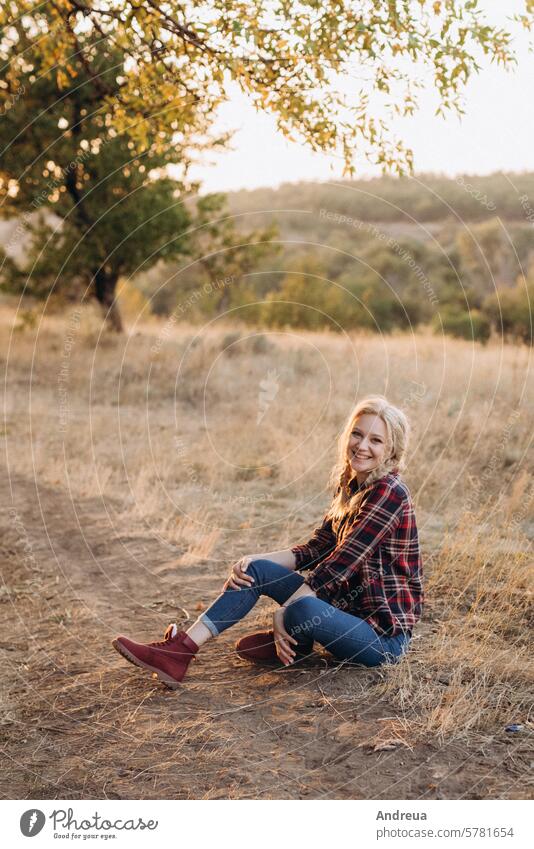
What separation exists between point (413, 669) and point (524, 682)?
1.75 ft

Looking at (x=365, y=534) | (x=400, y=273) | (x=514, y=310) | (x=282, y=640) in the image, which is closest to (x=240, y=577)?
(x=282, y=640)

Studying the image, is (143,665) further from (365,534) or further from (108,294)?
(108,294)

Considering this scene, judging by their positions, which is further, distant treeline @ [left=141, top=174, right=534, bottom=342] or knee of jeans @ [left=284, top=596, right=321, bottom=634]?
distant treeline @ [left=141, top=174, right=534, bottom=342]

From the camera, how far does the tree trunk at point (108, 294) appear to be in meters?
16.2

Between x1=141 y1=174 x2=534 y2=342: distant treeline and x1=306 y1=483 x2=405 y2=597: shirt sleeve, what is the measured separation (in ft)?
39.6

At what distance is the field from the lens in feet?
12.1

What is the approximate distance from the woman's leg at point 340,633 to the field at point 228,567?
10 cm

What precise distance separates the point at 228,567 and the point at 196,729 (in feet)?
7.98

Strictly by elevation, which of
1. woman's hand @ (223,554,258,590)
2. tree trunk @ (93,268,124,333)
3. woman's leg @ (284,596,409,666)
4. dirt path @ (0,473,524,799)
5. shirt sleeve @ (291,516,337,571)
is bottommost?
dirt path @ (0,473,524,799)

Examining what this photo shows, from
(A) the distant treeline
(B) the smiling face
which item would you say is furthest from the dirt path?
(A) the distant treeline

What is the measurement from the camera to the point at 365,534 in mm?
4129

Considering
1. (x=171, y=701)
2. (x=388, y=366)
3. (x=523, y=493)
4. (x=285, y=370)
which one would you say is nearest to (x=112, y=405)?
(x=285, y=370)

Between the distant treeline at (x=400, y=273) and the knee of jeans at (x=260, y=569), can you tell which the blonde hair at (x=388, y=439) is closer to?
the knee of jeans at (x=260, y=569)

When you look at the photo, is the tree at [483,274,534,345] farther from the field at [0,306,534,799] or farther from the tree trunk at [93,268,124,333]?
the tree trunk at [93,268,124,333]
